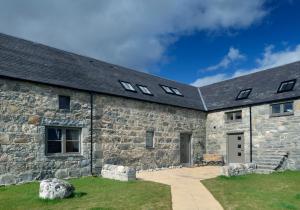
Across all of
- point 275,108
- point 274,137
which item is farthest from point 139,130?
point 275,108

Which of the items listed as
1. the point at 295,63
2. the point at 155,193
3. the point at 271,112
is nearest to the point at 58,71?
the point at 155,193

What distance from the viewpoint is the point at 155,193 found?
8859mm

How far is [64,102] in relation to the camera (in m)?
12.6

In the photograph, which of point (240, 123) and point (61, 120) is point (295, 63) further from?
point (61, 120)

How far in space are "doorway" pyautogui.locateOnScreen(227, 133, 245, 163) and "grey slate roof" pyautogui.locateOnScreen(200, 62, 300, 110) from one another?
76.9 inches

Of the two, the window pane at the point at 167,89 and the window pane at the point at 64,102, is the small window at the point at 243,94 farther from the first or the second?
the window pane at the point at 64,102

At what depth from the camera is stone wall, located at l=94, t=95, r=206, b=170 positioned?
13930 mm

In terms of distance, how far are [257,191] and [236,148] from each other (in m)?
8.94

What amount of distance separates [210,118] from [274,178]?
8160mm

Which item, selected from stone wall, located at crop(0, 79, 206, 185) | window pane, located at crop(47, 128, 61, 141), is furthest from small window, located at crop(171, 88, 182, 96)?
window pane, located at crop(47, 128, 61, 141)

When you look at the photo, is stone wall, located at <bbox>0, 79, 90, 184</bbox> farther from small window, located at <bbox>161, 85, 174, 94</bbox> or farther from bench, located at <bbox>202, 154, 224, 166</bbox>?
bench, located at <bbox>202, 154, 224, 166</bbox>

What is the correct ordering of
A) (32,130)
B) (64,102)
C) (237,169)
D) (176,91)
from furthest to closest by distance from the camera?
(176,91) < (237,169) < (64,102) < (32,130)

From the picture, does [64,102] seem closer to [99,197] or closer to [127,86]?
[127,86]

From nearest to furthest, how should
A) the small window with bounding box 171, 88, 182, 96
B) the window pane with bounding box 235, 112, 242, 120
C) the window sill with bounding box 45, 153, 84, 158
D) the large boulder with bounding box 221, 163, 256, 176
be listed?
the window sill with bounding box 45, 153, 84, 158 → the large boulder with bounding box 221, 163, 256, 176 → the window pane with bounding box 235, 112, 242, 120 → the small window with bounding box 171, 88, 182, 96
